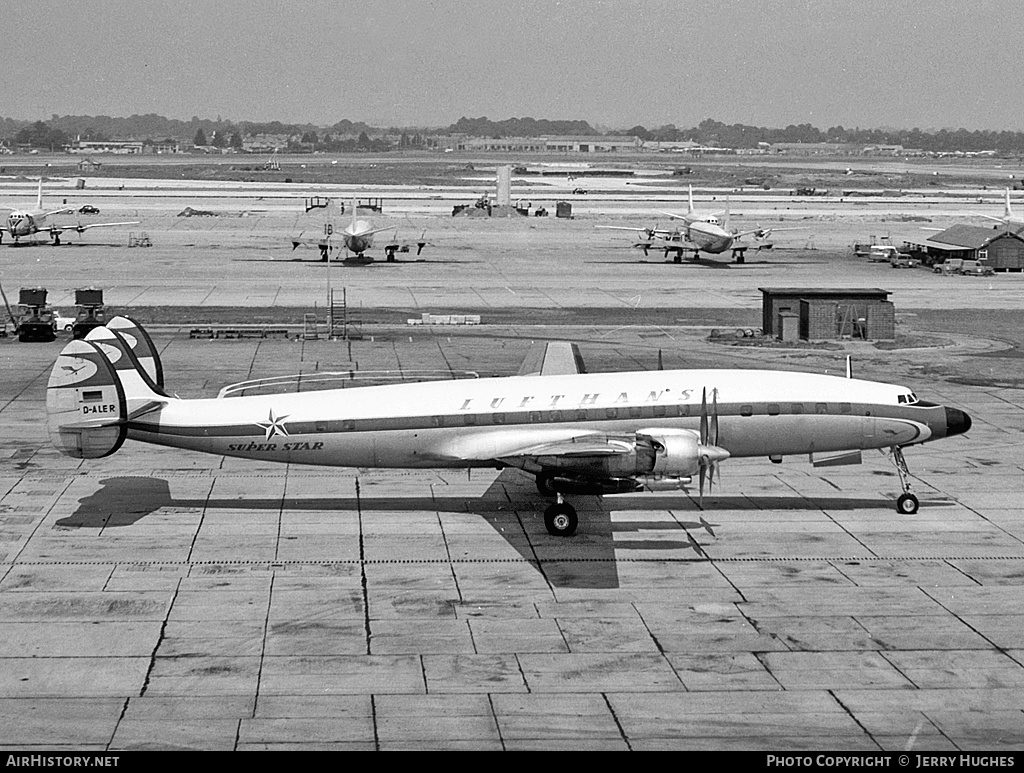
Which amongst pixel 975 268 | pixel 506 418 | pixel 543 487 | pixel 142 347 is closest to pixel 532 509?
pixel 543 487

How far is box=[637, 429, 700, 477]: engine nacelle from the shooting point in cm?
3253

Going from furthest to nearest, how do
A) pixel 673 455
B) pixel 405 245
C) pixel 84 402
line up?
1. pixel 405 245
2. pixel 84 402
3. pixel 673 455

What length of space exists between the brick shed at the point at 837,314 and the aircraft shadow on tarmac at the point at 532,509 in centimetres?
3409

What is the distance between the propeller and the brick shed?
37389mm

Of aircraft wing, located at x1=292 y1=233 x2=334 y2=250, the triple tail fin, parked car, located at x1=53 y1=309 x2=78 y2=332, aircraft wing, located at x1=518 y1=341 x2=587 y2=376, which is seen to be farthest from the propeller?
aircraft wing, located at x1=292 y1=233 x2=334 y2=250

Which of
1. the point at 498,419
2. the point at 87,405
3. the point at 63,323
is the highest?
the point at 87,405

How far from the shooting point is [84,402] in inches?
1394

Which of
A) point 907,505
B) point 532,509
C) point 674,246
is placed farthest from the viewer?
point 674,246

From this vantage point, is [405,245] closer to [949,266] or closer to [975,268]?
[949,266]

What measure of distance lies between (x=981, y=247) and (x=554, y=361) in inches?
3211

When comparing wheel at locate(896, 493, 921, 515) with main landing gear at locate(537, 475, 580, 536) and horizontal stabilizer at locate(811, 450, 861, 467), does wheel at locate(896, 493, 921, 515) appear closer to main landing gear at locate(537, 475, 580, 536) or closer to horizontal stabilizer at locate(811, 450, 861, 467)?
horizontal stabilizer at locate(811, 450, 861, 467)

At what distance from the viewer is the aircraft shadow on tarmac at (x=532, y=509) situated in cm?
3416

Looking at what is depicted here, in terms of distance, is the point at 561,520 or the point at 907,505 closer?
the point at 561,520
